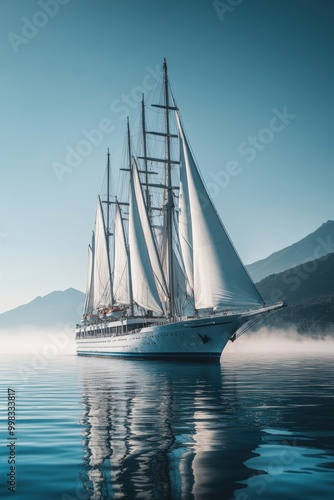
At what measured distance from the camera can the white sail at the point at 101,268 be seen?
91.2m

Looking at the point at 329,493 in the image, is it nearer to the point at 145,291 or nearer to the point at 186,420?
the point at 186,420

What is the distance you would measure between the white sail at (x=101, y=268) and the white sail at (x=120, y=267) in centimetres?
763

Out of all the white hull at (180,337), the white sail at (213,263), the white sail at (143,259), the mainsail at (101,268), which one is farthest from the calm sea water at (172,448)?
the mainsail at (101,268)

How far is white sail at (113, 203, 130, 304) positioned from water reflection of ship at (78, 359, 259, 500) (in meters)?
56.1

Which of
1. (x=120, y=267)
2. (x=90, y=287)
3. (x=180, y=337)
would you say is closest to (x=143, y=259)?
(x=180, y=337)

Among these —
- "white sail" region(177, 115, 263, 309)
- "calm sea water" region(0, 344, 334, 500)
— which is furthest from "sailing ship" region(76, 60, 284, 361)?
"calm sea water" region(0, 344, 334, 500)

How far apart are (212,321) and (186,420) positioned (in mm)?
40345

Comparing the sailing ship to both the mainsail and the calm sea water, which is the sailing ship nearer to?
the mainsail

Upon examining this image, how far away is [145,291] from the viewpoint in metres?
64.9

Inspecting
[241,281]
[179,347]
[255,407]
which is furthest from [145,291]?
[255,407]

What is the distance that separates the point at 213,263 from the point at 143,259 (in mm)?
15577

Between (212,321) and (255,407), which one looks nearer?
(255,407)

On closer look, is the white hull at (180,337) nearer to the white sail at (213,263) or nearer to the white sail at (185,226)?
the white sail at (213,263)

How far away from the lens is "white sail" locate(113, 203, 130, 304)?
78.6 m
